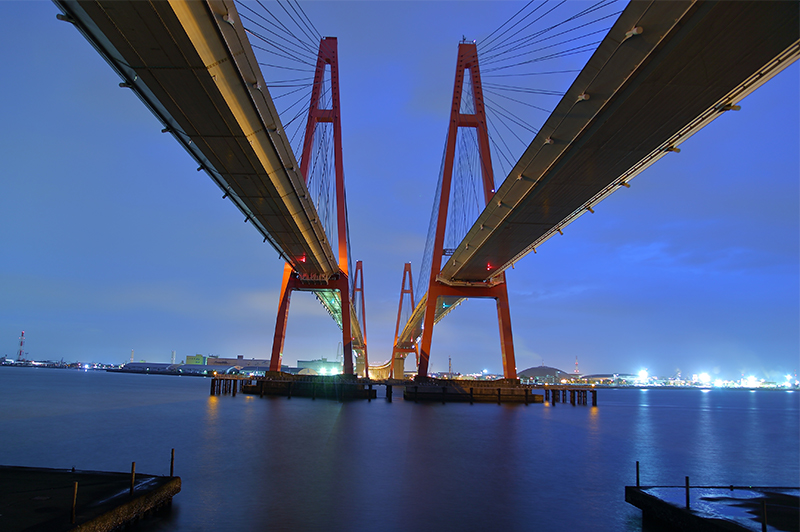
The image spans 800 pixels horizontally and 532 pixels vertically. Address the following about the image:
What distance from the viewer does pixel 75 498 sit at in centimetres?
618

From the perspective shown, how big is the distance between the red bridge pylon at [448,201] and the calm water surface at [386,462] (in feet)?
31.5

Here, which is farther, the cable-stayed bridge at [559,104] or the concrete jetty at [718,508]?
the cable-stayed bridge at [559,104]

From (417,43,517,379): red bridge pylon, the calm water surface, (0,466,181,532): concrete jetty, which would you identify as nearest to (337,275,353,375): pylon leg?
(417,43,517,379): red bridge pylon

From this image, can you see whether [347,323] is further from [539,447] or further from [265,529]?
[265,529]

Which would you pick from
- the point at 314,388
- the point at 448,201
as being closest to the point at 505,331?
the point at 448,201

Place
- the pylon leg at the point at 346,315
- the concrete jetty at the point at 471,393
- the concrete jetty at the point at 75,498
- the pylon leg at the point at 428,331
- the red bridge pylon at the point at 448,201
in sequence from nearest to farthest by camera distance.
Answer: the concrete jetty at the point at 75,498, the red bridge pylon at the point at 448,201, the pylon leg at the point at 428,331, the pylon leg at the point at 346,315, the concrete jetty at the point at 471,393

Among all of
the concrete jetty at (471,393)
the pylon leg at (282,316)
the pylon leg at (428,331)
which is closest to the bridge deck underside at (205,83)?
the pylon leg at (282,316)

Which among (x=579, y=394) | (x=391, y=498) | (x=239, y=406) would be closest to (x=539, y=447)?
(x=391, y=498)

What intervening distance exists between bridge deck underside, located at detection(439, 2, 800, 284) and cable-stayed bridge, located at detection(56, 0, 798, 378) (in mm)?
33

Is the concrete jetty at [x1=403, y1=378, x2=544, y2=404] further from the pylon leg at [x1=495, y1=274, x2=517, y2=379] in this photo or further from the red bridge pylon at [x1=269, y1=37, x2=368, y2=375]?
the red bridge pylon at [x1=269, y1=37, x2=368, y2=375]

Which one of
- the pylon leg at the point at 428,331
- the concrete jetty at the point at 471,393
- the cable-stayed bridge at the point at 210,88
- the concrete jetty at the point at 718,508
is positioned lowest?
the concrete jetty at the point at 471,393

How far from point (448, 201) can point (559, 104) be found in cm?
2077

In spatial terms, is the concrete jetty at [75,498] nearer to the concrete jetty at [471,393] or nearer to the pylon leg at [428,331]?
the pylon leg at [428,331]

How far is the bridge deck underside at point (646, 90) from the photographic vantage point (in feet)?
32.3
